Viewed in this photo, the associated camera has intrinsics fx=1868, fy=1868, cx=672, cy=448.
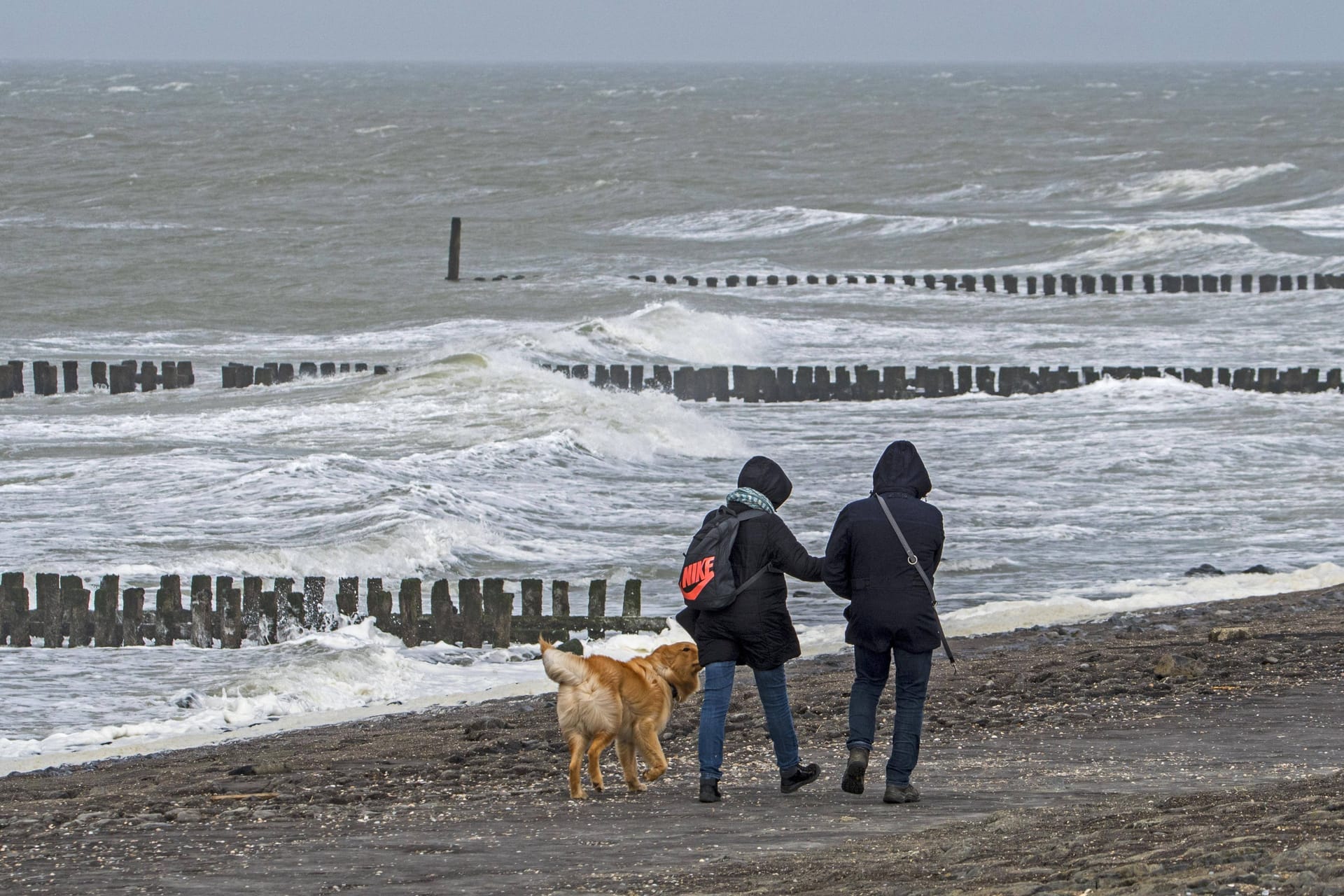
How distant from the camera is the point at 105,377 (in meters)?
23.6

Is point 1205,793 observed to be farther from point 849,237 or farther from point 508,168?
point 508,168

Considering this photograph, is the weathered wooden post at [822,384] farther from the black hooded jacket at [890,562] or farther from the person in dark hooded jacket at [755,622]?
the black hooded jacket at [890,562]

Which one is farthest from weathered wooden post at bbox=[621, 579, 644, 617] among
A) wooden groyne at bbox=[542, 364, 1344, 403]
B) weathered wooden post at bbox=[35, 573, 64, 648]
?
wooden groyne at bbox=[542, 364, 1344, 403]

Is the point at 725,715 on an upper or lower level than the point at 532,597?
upper

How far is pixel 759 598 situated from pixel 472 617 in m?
5.00

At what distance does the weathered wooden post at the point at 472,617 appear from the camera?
1109 centimetres

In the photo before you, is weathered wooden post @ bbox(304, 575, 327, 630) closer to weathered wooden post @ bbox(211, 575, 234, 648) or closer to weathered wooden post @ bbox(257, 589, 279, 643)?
weathered wooden post @ bbox(257, 589, 279, 643)

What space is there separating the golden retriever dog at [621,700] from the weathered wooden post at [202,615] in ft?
16.1

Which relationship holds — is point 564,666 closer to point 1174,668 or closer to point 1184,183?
point 1174,668

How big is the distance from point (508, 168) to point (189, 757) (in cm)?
6448

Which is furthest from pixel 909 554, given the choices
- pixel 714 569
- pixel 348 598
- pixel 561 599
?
pixel 348 598

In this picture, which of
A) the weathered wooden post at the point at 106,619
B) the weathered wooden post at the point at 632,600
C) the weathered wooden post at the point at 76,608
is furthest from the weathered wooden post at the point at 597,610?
the weathered wooden post at the point at 76,608

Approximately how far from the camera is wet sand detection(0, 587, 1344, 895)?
525cm

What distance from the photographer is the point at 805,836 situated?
600 cm
